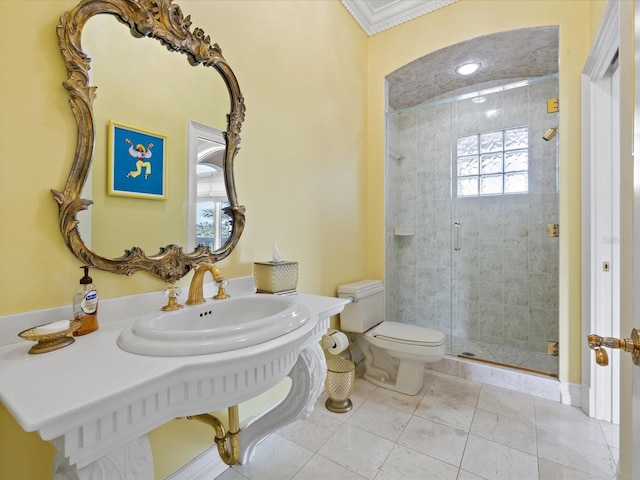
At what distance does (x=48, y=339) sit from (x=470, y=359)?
2492mm

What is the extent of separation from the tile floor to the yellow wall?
0.38m

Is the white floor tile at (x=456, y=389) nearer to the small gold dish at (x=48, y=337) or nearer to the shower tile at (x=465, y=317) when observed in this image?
the shower tile at (x=465, y=317)

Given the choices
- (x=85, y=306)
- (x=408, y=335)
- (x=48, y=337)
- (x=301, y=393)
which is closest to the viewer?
(x=48, y=337)

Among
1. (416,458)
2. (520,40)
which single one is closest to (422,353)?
(416,458)

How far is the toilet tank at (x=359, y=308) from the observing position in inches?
80.4

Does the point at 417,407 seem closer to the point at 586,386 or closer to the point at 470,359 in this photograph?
the point at 470,359

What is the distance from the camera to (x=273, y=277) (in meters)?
1.35

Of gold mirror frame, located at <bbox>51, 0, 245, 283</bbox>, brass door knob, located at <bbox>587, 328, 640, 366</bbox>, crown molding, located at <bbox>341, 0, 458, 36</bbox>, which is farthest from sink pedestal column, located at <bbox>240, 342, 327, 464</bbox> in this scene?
crown molding, located at <bbox>341, 0, 458, 36</bbox>

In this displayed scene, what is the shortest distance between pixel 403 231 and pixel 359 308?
1016mm

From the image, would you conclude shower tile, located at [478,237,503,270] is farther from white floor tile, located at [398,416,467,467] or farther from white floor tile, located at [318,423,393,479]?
white floor tile, located at [318,423,393,479]

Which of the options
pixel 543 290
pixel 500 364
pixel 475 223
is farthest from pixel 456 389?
pixel 475 223

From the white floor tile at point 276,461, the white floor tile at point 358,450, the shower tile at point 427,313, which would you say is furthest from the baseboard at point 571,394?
the white floor tile at point 276,461

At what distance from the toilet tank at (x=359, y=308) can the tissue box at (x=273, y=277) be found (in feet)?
2.36

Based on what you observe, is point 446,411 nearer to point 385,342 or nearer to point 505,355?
point 385,342
